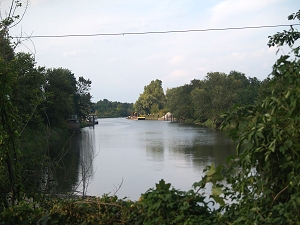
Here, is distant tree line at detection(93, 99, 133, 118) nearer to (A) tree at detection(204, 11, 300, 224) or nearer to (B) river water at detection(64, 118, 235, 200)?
(B) river water at detection(64, 118, 235, 200)

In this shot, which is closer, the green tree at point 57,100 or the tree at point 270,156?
the tree at point 270,156

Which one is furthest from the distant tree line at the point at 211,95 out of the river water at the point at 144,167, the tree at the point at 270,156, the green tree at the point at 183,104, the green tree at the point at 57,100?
the tree at the point at 270,156

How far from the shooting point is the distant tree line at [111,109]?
144750 millimetres

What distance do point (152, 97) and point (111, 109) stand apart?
43.6 metres

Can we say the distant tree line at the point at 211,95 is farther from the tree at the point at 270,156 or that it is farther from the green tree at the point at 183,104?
the tree at the point at 270,156

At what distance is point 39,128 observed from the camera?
19.0 m

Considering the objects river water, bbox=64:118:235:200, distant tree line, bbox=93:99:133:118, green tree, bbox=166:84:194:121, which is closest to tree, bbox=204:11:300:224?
river water, bbox=64:118:235:200

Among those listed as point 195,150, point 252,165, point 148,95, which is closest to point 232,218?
point 252,165

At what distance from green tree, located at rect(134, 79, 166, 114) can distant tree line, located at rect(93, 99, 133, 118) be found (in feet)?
111

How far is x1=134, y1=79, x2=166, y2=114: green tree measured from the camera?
354 feet

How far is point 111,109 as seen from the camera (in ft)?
492

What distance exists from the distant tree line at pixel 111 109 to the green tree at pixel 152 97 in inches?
1332

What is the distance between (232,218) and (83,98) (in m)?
57.7

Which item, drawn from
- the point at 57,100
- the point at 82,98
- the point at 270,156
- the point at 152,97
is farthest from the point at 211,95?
the point at 270,156
